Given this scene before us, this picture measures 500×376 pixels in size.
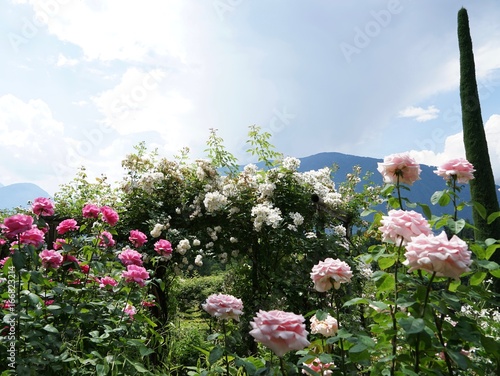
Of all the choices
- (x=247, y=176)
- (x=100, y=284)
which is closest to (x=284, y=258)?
(x=247, y=176)

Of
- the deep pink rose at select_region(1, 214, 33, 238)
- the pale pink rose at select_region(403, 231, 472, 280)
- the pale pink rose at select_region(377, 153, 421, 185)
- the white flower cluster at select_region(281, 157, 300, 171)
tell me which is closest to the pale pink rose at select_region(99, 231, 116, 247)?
the deep pink rose at select_region(1, 214, 33, 238)

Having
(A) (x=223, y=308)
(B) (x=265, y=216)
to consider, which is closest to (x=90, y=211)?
(A) (x=223, y=308)

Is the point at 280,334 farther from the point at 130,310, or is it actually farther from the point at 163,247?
the point at 163,247

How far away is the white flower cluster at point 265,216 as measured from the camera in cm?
380

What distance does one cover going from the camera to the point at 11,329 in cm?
191

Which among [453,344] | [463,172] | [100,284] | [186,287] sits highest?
[463,172]

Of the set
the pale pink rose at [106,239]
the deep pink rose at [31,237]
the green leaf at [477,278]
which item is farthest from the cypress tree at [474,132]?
the deep pink rose at [31,237]

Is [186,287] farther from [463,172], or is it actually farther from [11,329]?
[463,172]

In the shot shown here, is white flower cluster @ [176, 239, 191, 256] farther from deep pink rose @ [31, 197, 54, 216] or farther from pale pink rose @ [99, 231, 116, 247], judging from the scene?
deep pink rose @ [31, 197, 54, 216]

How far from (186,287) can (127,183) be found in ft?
22.5

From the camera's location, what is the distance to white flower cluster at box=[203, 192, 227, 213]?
4020 mm

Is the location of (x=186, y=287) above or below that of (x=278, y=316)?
below

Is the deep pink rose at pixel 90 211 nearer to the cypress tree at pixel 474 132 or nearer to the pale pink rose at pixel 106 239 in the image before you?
the pale pink rose at pixel 106 239

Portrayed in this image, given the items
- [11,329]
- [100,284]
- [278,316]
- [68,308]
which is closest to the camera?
[278,316]
